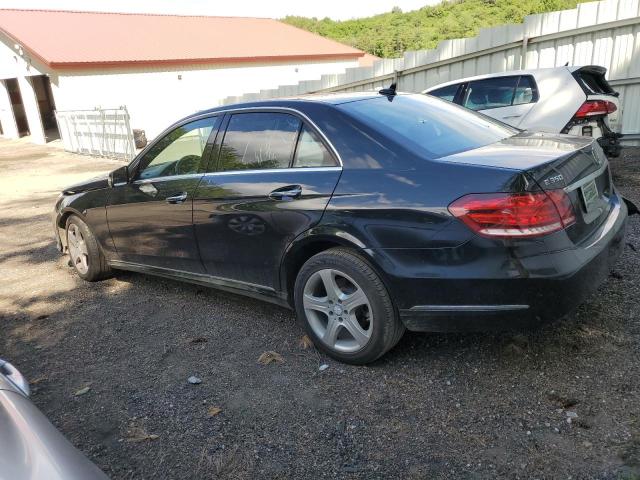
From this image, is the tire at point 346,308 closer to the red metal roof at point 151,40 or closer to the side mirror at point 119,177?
the side mirror at point 119,177

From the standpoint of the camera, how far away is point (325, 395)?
316 centimetres

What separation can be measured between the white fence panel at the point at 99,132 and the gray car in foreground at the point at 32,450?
14.6 metres

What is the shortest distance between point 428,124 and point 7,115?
27035 mm

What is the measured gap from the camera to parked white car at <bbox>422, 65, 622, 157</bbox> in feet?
22.7

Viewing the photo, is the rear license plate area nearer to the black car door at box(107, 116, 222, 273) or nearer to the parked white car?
the black car door at box(107, 116, 222, 273)

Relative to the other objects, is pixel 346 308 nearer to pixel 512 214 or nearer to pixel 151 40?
pixel 512 214

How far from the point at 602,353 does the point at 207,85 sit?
24347 millimetres

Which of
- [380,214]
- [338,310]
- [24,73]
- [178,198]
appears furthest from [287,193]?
[24,73]

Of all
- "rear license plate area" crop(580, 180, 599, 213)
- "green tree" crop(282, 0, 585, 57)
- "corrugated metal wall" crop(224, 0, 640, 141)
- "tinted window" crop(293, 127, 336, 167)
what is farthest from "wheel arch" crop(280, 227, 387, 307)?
"green tree" crop(282, 0, 585, 57)

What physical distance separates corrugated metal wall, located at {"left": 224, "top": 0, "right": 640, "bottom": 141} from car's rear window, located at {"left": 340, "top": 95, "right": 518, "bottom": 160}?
7411 mm

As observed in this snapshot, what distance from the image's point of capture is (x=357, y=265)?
315cm

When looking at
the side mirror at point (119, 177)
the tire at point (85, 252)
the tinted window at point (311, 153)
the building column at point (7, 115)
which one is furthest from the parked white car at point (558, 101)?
the building column at point (7, 115)

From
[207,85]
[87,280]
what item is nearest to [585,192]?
[87,280]

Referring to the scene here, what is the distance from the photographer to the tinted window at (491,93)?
7.74 m
